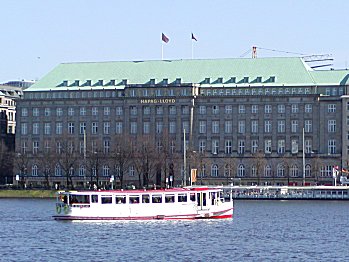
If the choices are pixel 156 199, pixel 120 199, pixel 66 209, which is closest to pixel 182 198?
pixel 156 199

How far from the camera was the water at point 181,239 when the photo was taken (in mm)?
96125

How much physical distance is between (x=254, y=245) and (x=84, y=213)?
3248 centimetres

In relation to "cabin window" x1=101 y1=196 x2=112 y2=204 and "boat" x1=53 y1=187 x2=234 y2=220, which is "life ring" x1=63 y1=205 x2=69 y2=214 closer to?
"boat" x1=53 y1=187 x2=234 y2=220

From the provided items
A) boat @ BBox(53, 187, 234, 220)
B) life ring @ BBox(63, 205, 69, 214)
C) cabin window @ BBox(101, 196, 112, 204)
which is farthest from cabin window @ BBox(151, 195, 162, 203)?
life ring @ BBox(63, 205, 69, 214)

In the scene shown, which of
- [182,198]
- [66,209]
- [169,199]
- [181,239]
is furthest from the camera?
[169,199]

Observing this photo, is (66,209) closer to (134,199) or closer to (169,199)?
(134,199)

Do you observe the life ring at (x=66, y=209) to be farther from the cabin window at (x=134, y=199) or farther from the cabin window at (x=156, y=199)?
the cabin window at (x=156, y=199)

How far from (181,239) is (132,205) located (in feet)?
83.3

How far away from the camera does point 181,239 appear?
357 feet

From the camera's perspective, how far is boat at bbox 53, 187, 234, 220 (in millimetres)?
132500

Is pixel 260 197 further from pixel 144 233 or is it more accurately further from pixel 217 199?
pixel 144 233

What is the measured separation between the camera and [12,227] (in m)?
123

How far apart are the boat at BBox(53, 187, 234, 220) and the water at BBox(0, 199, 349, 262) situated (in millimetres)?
2904

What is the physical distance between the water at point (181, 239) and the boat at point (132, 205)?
→ 2904 mm
